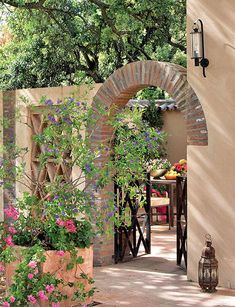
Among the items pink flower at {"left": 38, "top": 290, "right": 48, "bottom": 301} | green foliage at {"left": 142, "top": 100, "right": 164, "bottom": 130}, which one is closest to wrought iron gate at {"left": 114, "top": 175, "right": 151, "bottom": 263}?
pink flower at {"left": 38, "top": 290, "right": 48, "bottom": 301}

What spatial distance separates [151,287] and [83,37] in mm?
8643

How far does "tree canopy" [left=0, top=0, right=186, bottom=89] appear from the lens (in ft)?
44.9

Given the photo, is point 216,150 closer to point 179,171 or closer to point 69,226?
point 69,226

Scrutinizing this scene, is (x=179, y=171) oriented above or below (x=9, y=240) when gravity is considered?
above

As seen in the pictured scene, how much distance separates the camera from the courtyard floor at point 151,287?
7180 mm

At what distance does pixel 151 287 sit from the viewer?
789 cm

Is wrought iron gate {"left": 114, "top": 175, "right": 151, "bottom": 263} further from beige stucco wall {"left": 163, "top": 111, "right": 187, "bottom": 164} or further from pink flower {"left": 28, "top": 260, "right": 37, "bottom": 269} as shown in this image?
beige stucco wall {"left": 163, "top": 111, "right": 187, "bottom": 164}

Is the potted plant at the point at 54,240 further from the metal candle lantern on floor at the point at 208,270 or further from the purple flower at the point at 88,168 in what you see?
the metal candle lantern on floor at the point at 208,270

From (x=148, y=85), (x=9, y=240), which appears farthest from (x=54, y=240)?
(x=148, y=85)

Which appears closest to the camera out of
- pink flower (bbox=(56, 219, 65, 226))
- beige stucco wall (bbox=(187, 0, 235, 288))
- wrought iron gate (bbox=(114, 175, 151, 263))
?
pink flower (bbox=(56, 219, 65, 226))

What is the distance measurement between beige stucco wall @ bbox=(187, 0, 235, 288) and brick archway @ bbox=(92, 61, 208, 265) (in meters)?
0.10

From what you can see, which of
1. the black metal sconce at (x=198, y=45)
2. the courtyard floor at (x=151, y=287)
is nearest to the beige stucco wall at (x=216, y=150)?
the black metal sconce at (x=198, y=45)

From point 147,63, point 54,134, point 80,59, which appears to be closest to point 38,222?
point 54,134

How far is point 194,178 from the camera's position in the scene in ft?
26.5
